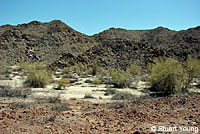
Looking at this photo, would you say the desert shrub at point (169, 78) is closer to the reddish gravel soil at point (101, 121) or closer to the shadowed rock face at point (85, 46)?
the reddish gravel soil at point (101, 121)

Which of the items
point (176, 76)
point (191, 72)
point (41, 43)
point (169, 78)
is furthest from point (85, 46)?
point (191, 72)

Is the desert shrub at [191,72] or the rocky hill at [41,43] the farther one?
the rocky hill at [41,43]

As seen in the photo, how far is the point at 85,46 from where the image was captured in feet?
181

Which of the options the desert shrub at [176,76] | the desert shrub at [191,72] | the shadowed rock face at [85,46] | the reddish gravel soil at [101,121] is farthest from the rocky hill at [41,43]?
the reddish gravel soil at [101,121]

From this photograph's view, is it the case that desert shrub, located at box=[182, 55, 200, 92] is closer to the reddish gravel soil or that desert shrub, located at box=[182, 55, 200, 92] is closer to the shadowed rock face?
the reddish gravel soil

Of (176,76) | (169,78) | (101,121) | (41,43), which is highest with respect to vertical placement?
(41,43)

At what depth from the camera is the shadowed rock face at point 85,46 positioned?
1653 inches

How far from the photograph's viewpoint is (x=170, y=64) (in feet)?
45.8

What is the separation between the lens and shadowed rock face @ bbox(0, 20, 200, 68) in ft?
138

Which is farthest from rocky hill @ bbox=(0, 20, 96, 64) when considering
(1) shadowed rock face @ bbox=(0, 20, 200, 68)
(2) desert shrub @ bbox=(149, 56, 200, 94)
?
(2) desert shrub @ bbox=(149, 56, 200, 94)

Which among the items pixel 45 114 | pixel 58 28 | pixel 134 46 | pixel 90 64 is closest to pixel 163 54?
pixel 134 46

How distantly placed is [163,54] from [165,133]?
41308mm

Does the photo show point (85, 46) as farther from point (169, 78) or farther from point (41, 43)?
point (169, 78)

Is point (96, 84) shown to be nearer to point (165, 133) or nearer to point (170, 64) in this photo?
point (170, 64)
